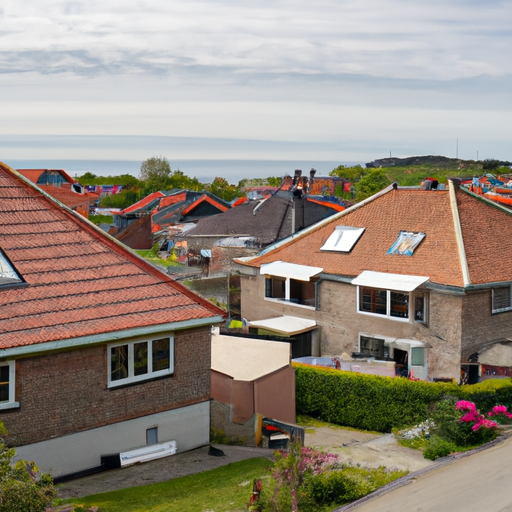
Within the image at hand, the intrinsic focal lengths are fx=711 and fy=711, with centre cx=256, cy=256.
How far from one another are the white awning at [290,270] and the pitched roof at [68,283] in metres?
11.0

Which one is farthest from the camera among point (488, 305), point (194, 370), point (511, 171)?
point (511, 171)

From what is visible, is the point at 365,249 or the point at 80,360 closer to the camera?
the point at 80,360

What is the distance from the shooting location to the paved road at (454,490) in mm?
12719

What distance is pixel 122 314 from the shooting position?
51.6ft

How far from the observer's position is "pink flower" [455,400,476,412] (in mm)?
17781

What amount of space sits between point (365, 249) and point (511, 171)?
9239 centimetres

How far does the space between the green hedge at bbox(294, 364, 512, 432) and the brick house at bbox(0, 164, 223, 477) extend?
5.48 metres

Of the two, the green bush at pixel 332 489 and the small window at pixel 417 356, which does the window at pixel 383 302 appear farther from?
the green bush at pixel 332 489

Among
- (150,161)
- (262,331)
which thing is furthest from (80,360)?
(150,161)

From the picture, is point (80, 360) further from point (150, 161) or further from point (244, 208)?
point (150, 161)

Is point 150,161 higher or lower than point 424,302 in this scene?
higher

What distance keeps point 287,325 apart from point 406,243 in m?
5.48

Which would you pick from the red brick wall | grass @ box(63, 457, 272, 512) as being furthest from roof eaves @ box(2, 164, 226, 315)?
grass @ box(63, 457, 272, 512)

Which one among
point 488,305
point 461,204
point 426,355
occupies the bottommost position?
point 426,355
